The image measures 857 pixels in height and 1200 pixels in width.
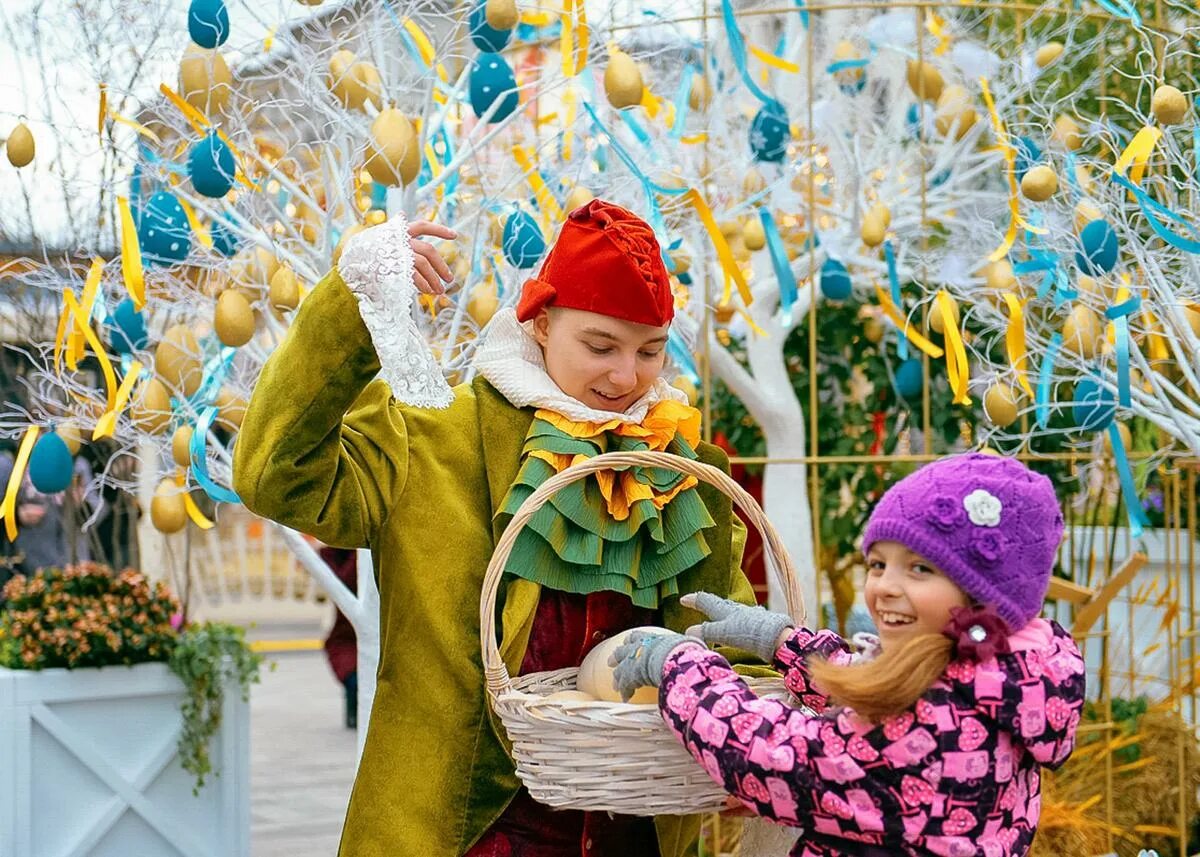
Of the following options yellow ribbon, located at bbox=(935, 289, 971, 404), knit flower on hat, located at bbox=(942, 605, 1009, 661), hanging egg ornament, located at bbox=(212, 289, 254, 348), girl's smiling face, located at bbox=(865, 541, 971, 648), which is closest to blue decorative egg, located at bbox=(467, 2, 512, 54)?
hanging egg ornament, located at bbox=(212, 289, 254, 348)

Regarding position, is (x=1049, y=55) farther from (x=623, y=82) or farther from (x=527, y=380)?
(x=527, y=380)

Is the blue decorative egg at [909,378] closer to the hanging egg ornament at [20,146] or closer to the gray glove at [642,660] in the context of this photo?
the hanging egg ornament at [20,146]

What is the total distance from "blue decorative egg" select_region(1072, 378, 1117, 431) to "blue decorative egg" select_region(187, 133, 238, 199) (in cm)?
180

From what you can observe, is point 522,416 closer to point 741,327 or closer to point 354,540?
point 354,540

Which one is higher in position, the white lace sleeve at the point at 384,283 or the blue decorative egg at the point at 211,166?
the blue decorative egg at the point at 211,166

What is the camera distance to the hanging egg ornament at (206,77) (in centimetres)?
300

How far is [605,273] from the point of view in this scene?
216 cm

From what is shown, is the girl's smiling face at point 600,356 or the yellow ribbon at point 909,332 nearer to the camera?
the girl's smiling face at point 600,356

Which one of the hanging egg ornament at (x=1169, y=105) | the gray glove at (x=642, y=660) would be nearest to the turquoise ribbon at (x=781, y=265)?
the hanging egg ornament at (x=1169, y=105)

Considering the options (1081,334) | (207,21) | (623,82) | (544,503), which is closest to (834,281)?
(1081,334)

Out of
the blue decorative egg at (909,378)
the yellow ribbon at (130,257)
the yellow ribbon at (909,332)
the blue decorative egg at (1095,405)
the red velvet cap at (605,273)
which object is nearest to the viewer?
the red velvet cap at (605,273)

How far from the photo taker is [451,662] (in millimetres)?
2123

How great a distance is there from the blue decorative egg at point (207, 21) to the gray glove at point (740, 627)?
1528 millimetres

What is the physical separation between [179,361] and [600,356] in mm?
1451
